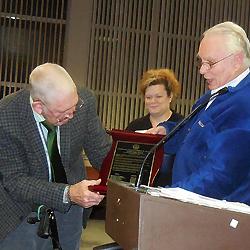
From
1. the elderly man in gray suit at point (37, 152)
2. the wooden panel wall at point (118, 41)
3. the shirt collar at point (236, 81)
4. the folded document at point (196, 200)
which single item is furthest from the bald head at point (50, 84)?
the wooden panel wall at point (118, 41)

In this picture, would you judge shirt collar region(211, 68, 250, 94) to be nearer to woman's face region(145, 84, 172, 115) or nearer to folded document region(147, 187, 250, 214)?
folded document region(147, 187, 250, 214)

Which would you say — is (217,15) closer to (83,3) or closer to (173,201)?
(83,3)

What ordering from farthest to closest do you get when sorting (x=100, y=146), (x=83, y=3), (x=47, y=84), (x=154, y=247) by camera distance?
1. (x=83, y=3)
2. (x=100, y=146)
3. (x=47, y=84)
4. (x=154, y=247)

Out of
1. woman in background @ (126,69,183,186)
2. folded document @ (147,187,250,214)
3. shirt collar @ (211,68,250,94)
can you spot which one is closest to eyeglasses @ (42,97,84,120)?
shirt collar @ (211,68,250,94)

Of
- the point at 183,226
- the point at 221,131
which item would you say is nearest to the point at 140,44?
the point at 221,131

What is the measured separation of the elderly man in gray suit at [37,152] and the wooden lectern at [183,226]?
1.02m

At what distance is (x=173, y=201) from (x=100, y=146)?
5.02 ft

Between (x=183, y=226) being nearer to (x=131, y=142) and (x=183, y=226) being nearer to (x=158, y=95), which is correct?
(x=131, y=142)

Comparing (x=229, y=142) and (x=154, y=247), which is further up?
(x=229, y=142)

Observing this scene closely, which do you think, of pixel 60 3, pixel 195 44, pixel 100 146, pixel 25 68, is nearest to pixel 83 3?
pixel 60 3

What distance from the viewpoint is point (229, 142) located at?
70.6 inches

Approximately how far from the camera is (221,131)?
1.90m

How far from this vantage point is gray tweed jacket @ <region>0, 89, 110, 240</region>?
2.56m

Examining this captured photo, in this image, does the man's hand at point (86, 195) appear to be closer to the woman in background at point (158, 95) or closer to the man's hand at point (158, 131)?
the man's hand at point (158, 131)
